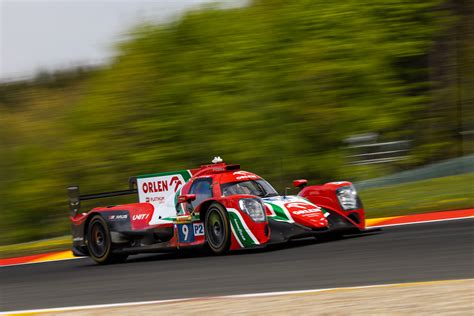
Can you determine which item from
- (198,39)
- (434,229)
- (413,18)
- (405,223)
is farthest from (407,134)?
(434,229)

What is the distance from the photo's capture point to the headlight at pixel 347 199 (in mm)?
10859

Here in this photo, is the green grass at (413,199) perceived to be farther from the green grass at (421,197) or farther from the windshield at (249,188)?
the windshield at (249,188)

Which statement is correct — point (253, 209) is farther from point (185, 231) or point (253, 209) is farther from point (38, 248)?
point (38, 248)

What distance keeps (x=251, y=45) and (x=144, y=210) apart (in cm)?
1052

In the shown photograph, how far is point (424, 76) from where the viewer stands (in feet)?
71.3

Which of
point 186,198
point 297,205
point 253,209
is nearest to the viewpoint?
point 253,209

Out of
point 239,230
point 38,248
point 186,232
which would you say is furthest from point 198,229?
point 38,248

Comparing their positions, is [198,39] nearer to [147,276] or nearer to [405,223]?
[405,223]

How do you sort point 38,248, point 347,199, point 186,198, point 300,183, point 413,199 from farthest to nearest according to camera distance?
1. point 38,248
2. point 413,199
3. point 300,183
4. point 347,199
5. point 186,198

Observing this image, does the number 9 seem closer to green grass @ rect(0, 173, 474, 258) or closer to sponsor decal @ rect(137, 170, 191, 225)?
sponsor decal @ rect(137, 170, 191, 225)

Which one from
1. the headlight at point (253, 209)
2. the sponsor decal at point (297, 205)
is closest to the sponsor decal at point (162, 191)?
the headlight at point (253, 209)

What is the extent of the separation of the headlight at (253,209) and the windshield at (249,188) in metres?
0.68

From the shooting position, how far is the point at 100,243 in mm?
12055

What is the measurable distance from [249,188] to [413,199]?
4.99 meters
